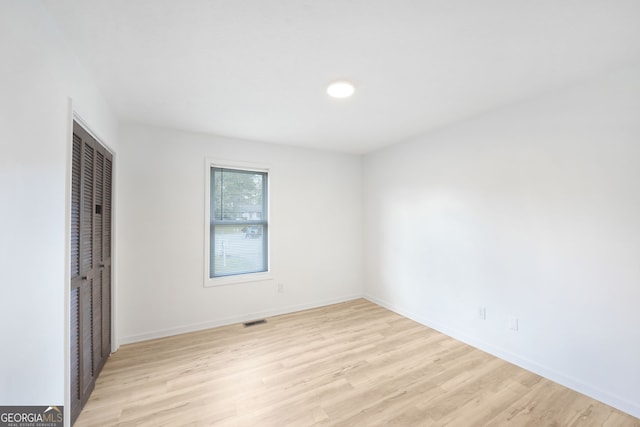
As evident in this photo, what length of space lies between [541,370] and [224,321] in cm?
344

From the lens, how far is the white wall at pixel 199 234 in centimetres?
286

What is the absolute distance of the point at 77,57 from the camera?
1684mm

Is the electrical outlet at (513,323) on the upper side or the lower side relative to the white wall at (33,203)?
lower

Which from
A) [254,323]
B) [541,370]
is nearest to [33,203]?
[254,323]

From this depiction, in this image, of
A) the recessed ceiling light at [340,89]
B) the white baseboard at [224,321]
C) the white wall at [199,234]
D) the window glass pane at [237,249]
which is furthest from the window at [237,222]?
the recessed ceiling light at [340,89]

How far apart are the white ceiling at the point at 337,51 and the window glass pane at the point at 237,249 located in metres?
1.58

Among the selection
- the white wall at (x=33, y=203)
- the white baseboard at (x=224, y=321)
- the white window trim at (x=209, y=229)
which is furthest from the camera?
the white window trim at (x=209, y=229)

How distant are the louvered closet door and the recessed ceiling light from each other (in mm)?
1893

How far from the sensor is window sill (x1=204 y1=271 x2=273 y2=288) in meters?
3.24

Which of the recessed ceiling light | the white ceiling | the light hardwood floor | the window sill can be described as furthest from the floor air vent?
the recessed ceiling light

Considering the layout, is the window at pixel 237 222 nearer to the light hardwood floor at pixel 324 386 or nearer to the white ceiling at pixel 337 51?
the light hardwood floor at pixel 324 386

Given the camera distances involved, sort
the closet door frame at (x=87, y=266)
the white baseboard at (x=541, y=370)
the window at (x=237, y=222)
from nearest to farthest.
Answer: the closet door frame at (x=87, y=266), the white baseboard at (x=541, y=370), the window at (x=237, y=222)

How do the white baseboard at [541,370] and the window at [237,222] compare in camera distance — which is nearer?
the white baseboard at [541,370]

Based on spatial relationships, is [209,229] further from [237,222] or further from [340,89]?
[340,89]
